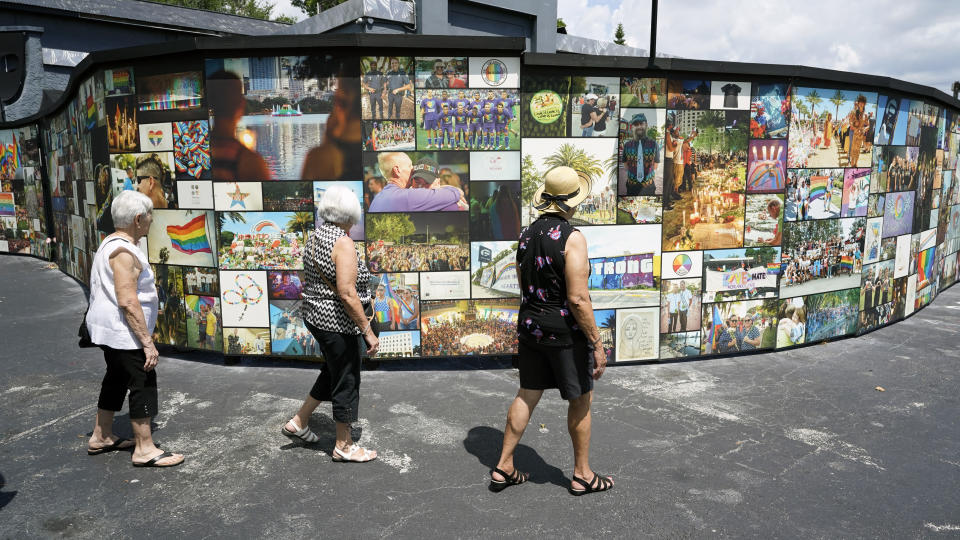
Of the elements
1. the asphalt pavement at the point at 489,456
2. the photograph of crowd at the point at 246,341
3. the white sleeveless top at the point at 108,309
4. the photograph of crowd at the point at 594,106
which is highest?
the photograph of crowd at the point at 594,106

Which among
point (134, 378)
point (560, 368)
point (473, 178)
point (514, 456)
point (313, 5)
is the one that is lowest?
point (514, 456)

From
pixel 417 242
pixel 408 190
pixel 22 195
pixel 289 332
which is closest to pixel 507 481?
pixel 417 242

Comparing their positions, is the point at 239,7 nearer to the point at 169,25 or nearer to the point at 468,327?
the point at 169,25

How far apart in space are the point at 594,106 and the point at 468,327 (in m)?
2.47

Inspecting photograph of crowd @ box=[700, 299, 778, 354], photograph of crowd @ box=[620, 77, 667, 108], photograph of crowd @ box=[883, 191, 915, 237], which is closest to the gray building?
photograph of crowd @ box=[620, 77, 667, 108]

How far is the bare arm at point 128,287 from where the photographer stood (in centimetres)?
356

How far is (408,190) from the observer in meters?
5.69

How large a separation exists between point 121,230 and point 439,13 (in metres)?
13.9

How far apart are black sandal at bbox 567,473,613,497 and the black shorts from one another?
1.68ft

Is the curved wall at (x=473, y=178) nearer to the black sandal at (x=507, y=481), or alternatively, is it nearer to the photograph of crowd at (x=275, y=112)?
the photograph of crowd at (x=275, y=112)

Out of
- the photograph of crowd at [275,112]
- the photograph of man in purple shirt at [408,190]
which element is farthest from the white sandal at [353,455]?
the photograph of crowd at [275,112]

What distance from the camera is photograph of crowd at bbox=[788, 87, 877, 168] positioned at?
6312 millimetres

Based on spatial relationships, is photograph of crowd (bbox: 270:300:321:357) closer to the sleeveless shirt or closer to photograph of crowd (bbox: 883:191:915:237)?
the sleeveless shirt

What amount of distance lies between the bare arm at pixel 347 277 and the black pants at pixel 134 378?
1.32 metres
